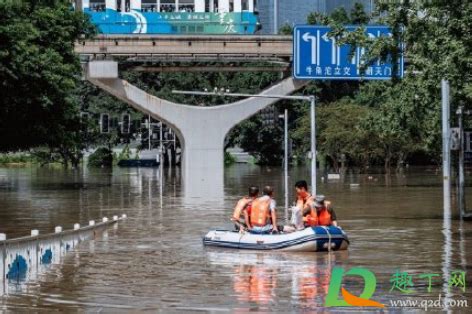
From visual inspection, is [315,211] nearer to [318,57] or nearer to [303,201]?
[303,201]

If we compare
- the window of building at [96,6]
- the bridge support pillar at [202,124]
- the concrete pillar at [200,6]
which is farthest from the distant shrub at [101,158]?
the concrete pillar at [200,6]

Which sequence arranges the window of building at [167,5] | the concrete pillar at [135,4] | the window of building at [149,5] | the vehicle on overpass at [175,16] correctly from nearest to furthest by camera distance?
1. the concrete pillar at [135,4]
2. the window of building at [149,5]
3. the window of building at [167,5]
4. the vehicle on overpass at [175,16]

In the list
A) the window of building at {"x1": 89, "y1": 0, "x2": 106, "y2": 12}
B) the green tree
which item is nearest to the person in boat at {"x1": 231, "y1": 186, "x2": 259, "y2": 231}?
the green tree

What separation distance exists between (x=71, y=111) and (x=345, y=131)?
103 feet

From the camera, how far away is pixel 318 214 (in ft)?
91.1

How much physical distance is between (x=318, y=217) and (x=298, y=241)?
110 centimetres

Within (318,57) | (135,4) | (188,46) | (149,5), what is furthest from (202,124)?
(318,57)

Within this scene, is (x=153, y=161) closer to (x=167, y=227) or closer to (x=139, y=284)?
(x=167, y=227)

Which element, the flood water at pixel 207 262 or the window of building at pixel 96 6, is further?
the window of building at pixel 96 6

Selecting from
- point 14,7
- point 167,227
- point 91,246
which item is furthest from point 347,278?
point 14,7

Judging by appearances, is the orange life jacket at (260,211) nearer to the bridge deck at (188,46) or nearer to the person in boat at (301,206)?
the person in boat at (301,206)

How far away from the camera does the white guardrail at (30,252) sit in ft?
65.0

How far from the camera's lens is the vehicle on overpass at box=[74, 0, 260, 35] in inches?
2682

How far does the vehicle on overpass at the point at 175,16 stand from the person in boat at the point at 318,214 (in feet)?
133
